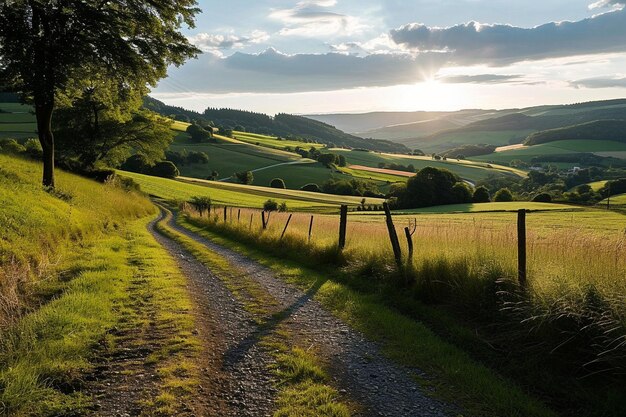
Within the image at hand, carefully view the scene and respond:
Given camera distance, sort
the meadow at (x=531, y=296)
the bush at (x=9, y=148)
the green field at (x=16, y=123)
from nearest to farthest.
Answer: the meadow at (x=531, y=296) < the bush at (x=9, y=148) < the green field at (x=16, y=123)

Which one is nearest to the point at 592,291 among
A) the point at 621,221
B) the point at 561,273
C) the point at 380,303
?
the point at 561,273

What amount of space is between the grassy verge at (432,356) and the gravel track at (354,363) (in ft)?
0.88

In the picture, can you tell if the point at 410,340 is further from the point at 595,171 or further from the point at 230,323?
the point at 595,171

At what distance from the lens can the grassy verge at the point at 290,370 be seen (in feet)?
16.8

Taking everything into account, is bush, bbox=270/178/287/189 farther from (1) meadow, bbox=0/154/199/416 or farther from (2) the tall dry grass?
(2) the tall dry grass

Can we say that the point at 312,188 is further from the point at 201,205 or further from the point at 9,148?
the point at 9,148

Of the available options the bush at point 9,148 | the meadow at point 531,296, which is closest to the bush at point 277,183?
the bush at point 9,148

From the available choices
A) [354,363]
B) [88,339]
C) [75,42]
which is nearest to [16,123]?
[75,42]

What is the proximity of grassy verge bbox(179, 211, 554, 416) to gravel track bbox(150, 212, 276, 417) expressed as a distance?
221 centimetres

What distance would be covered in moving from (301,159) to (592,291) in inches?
5842

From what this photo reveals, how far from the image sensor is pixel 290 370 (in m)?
6.20

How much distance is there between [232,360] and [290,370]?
0.98 meters

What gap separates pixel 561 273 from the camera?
7.54m

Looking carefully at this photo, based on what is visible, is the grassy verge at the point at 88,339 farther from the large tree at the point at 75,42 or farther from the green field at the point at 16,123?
the green field at the point at 16,123
